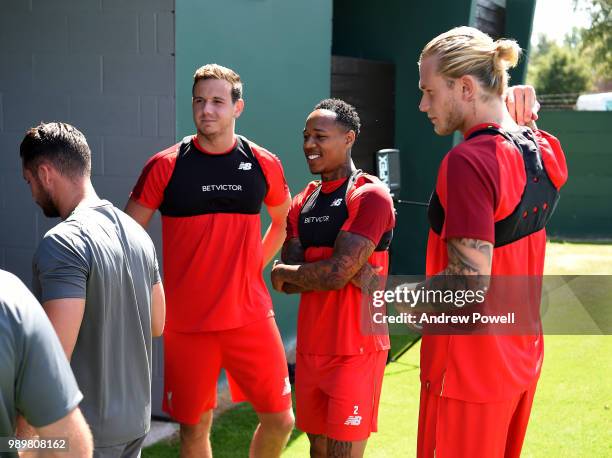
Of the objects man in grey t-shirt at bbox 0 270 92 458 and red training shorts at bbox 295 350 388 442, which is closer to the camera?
man in grey t-shirt at bbox 0 270 92 458

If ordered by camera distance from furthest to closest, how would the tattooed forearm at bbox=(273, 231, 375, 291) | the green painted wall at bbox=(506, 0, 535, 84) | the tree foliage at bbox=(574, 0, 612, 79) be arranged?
1. the tree foliage at bbox=(574, 0, 612, 79)
2. the green painted wall at bbox=(506, 0, 535, 84)
3. the tattooed forearm at bbox=(273, 231, 375, 291)

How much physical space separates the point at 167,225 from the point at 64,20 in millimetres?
1757

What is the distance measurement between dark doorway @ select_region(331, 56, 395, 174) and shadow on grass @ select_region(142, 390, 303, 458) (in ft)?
10.3

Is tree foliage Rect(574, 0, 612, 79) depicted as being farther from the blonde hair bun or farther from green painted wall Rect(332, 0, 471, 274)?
the blonde hair bun

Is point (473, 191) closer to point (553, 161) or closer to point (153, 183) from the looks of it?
point (553, 161)

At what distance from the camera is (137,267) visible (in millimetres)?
2939

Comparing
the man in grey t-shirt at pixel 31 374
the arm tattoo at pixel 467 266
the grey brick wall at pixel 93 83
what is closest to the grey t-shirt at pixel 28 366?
the man in grey t-shirt at pixel 31 374

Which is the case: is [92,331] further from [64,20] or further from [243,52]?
[243,52]

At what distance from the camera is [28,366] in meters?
1.89

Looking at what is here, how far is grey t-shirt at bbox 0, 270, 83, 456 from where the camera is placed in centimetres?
185

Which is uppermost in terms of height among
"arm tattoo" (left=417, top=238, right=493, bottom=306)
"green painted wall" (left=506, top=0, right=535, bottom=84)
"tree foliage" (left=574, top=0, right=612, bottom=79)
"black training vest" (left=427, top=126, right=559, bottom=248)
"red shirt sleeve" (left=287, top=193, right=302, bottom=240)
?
"tree foliage" (left=574, top=0, right=612, bottom=79)

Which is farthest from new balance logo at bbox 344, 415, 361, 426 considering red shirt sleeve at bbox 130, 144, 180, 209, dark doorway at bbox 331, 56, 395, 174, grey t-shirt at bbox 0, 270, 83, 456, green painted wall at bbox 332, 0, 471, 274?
green painted wall at bbox 332, 0, 471, 274

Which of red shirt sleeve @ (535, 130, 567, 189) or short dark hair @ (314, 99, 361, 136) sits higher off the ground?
short dark hair @ (314, 99, 361, 136)

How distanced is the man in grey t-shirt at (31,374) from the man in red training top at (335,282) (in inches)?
74.6
